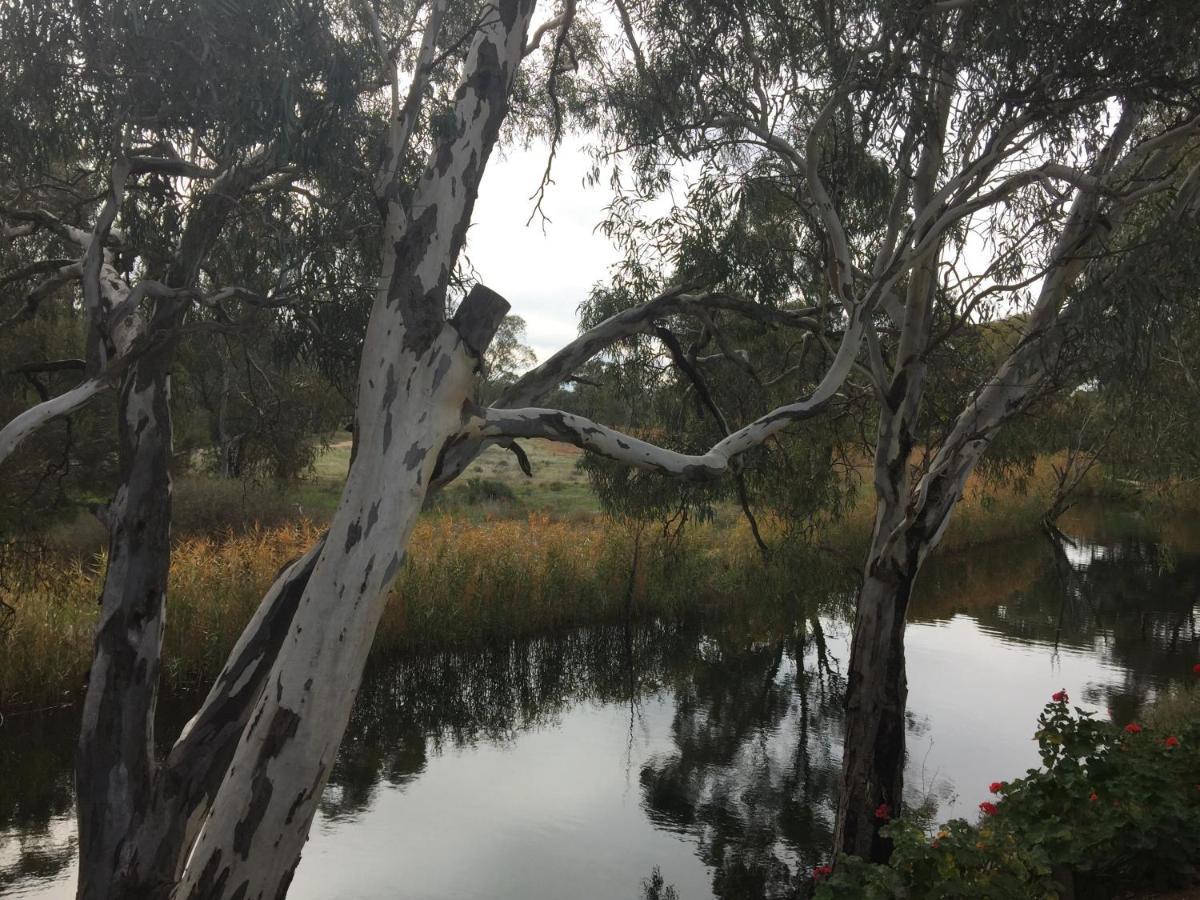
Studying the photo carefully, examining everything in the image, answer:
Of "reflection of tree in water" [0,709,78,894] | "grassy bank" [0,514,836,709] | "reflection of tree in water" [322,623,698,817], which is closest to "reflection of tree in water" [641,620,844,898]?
"reflection of tree in water" [322,623,698,817]

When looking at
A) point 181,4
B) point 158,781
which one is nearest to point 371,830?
point 158,781

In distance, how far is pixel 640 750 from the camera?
8.27 metres

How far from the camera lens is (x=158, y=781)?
159 inches

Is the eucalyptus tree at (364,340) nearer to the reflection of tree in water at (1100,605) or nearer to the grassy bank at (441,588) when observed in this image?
the grassy bank at (441,588)

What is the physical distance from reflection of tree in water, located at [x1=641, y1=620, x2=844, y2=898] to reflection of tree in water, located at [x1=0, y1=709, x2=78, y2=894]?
3.99m

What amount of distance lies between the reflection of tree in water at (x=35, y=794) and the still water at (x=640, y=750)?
0.06 ft

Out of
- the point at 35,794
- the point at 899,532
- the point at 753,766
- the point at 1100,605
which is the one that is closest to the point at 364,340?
the point at 899,532

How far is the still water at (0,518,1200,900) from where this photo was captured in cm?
614

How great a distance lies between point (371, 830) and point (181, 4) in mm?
5161

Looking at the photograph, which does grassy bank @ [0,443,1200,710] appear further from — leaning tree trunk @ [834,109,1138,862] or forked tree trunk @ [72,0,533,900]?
forked tree trunk @ [72,0,533,900]

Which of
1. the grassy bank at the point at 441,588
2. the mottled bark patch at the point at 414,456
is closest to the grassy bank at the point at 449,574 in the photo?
the grassy bank at the point at 441,588

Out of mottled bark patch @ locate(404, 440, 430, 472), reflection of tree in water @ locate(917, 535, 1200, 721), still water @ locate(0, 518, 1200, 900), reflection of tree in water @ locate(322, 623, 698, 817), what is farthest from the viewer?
reflection of tree in water @ locate(917, 535, 1200, 721)

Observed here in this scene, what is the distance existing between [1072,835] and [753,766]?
454 centimetres

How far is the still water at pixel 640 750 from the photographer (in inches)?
242
